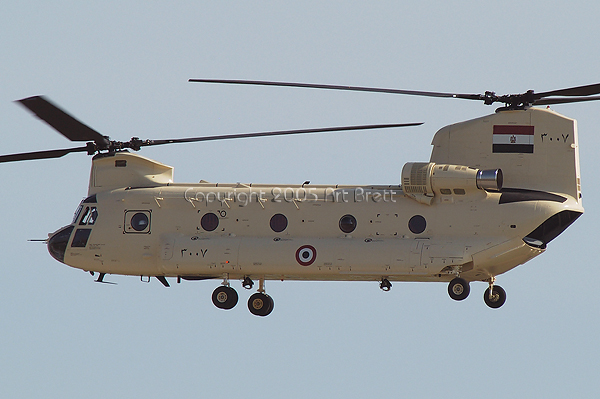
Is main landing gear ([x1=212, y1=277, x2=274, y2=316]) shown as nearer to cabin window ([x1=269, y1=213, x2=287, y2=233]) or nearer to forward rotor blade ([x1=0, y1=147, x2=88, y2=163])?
cabin window ([x1=269, y1=213, x2=287, y2=233])

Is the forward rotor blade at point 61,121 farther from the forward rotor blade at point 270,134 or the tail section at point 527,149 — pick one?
the tail section at point 527,149

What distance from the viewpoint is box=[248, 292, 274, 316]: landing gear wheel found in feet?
109

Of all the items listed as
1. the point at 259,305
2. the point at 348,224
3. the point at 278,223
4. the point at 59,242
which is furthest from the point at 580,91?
the point at 59,242

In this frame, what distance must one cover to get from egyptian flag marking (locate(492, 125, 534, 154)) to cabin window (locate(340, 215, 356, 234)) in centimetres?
466

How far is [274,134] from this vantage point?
1291 inches

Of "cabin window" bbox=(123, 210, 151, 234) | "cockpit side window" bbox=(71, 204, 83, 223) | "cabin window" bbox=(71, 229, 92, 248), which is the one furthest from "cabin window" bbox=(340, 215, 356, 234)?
"cockpit side window" bbox=(71, 204, 83, 223)

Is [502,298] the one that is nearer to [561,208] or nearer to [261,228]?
[561,208]

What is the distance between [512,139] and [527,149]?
0.53 metres

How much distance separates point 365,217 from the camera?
105 feet

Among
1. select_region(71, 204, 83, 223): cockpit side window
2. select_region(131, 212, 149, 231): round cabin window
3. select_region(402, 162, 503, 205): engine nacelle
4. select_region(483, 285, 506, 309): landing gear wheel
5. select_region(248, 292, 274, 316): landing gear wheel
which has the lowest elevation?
select_region(248, 292, 274, 316): landing gear wheel

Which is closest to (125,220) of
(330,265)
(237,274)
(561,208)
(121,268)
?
(121,268)

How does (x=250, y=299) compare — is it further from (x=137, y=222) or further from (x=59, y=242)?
(x=59, y=242)

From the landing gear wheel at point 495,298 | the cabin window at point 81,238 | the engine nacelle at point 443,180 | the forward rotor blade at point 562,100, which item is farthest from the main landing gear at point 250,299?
the forward rotor blade at point 562,100

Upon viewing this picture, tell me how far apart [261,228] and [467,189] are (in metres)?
6.29
